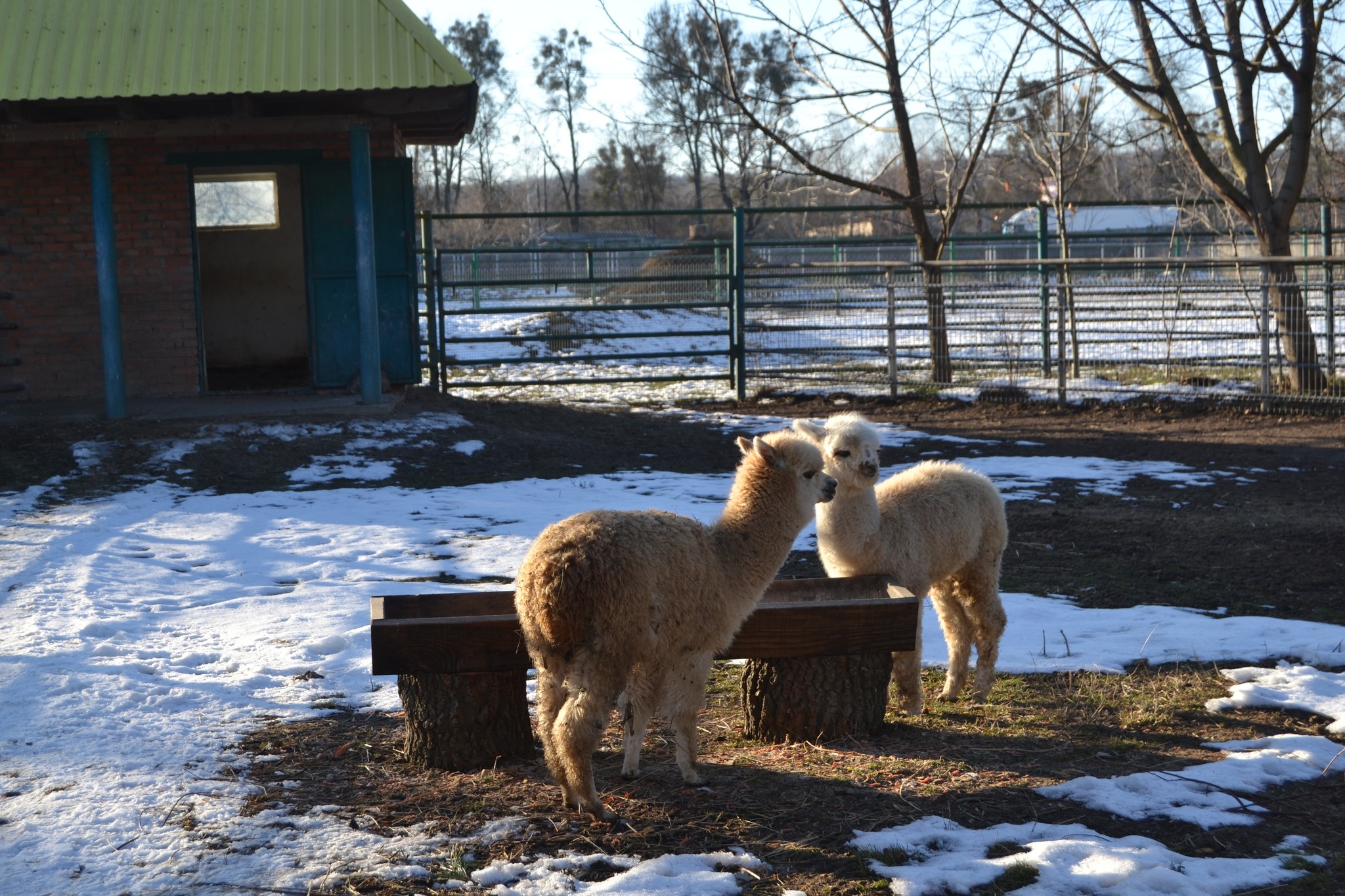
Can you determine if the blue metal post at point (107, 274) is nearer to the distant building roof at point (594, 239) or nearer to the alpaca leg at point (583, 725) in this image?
the alpaca leg at point (583, 725)

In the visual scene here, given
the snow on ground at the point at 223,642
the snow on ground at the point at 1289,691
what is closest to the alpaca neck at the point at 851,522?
the snow on ground at the point at 223,642

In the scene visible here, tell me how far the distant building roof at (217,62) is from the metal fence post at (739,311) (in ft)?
14.8

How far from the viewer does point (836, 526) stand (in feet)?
15.0

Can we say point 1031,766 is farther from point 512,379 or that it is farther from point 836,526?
point 512,379

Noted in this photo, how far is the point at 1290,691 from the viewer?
15.2 feet

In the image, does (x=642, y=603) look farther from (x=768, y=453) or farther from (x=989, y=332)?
(x=989, y=332)

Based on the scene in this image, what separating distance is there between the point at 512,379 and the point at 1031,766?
43.1ft

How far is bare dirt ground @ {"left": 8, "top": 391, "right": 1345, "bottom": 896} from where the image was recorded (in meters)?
3.38

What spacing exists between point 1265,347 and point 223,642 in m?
11.0

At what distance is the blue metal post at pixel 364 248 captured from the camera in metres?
10.8

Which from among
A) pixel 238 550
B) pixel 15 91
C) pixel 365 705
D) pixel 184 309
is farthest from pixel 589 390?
pixel 365 705

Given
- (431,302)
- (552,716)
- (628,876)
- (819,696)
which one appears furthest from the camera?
(431,302)

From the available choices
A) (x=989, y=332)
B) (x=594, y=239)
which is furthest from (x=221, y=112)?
(x=594, y=239)

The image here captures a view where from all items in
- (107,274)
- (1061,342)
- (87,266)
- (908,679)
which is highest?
(87,266)
